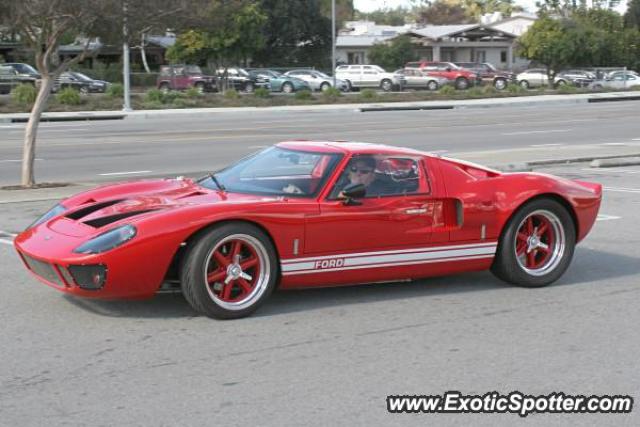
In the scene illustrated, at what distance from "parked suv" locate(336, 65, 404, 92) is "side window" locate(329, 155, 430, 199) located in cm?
5113

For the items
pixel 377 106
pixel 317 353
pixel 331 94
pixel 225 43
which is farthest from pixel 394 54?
pixel 317 353

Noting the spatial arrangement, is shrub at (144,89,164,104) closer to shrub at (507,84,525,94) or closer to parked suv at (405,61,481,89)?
shrub at (507,84,525,94)

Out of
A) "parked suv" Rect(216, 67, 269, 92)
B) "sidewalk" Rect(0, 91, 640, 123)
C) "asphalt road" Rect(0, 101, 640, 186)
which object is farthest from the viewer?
"parked suv" Rect(216, 67, 269, 92)

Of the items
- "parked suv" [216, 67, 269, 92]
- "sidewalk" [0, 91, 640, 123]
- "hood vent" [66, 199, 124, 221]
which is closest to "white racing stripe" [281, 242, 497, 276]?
"hood vent" [66, 199, 124, 221]

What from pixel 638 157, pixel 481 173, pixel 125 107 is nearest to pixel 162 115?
pixel 125 107

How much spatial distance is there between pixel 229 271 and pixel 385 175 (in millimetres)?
1528

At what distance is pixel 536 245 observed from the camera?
317 inches

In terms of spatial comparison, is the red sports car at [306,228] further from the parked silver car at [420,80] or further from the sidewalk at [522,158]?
the parked silver car at [420,80]

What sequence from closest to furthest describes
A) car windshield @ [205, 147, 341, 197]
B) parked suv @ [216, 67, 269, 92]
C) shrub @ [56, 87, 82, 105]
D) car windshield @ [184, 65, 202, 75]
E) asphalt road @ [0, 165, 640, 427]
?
asphalt road @ [0, 165, 640, 427] → car windshield @ [205, 147, 341, 197] → shrub @ [56, 87, 82, 105] → car windshield @ [184, 65, 202, 75] → parked suv @ [216, 67, 269, 92]

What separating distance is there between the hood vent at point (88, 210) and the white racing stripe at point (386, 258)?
1.41m

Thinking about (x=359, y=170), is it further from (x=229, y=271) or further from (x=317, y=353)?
(x=317, y=353)

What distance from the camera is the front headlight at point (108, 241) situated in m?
6.42

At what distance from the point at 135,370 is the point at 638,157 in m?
15.5

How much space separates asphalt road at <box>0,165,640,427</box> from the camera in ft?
16.6
